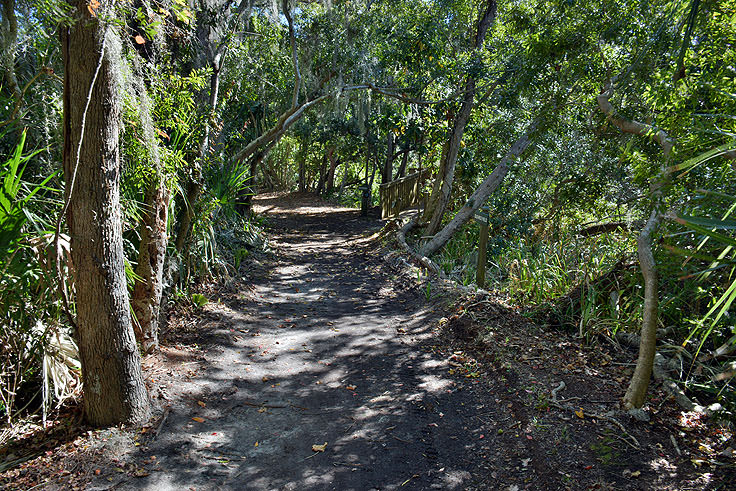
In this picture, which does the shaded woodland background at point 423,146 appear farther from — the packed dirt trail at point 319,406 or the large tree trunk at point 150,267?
the packed dirt trail at point 319,406

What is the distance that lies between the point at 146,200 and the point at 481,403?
3.41 meters

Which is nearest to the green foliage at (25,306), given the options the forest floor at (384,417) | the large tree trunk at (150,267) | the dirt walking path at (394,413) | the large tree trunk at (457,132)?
the forest floor at (384,417)

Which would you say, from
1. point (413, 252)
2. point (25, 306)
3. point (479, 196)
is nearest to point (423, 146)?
point (479, 196)

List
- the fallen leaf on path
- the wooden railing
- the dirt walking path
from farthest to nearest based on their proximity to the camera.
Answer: the wooden railing
the fallen leaf on path
the dirt walking path

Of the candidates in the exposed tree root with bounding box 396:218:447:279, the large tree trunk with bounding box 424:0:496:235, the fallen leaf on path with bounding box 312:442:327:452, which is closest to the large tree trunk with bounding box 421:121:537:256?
the exposed tree root with bounding box 396:218:447:279

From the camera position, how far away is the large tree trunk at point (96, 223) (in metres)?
2.70

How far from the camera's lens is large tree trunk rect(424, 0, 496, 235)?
8.55 meters

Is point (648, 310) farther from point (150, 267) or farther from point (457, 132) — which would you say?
point (457, 132)

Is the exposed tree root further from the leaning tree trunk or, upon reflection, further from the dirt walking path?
the leaning tree trunk

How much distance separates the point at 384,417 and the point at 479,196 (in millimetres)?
5969

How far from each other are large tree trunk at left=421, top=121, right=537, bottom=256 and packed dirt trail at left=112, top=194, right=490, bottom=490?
2.72m

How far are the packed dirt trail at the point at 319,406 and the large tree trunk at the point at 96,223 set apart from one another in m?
0.50

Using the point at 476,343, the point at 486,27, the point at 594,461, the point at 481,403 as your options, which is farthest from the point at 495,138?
the point at 594,461

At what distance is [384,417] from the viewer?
3.55 meters
